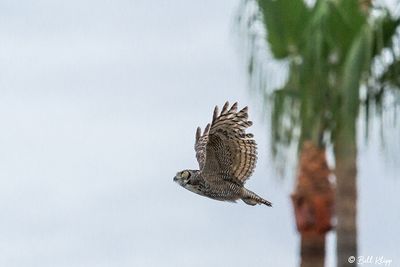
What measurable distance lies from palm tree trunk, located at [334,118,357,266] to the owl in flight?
10.9 ft

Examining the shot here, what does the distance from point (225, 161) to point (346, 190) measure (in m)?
4.67

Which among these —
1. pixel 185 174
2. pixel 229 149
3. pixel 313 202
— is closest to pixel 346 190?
pixel 313 202

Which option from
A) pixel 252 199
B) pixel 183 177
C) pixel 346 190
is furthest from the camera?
pixel 346 190

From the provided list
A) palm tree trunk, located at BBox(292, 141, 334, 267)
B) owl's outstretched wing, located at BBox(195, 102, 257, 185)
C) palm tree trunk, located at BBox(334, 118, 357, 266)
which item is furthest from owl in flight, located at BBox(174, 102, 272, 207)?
palm tree trunk, located at BBox(334, 118, 357, 266)

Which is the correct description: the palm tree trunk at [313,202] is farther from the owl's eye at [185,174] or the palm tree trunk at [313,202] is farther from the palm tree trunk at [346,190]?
the owl's eye at [185,174]

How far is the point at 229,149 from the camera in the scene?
101ft

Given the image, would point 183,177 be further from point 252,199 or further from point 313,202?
point 313,202

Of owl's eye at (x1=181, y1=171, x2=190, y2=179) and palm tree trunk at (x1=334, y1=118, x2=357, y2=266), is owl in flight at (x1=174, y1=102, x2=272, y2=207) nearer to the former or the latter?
owl's eye at (x1=181, y1=171, x2=190, y2=179)

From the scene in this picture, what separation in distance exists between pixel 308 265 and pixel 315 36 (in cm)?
386

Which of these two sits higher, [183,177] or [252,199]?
[183,177]

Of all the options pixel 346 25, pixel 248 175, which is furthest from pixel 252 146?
pixel 346 25

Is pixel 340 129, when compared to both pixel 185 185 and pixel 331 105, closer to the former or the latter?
pixel 331 105

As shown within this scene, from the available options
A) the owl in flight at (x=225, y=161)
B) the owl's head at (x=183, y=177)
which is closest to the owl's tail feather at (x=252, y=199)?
the owl in flight at (x=225, y=161)

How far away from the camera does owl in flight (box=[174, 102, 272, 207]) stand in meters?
29.9
